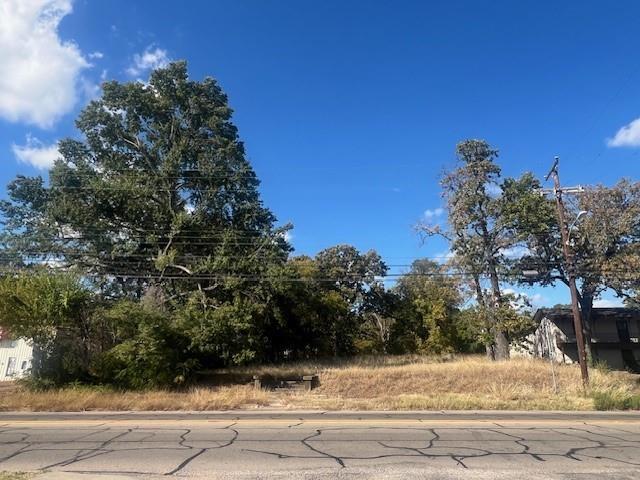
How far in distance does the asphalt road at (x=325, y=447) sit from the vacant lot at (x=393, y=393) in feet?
15.5

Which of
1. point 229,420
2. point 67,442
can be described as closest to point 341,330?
point 229,420

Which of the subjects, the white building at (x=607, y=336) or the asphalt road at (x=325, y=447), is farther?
the white building at (x=607, y=336)

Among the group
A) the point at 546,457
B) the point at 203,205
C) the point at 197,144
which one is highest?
the point at 197,144

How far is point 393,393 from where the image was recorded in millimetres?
25812

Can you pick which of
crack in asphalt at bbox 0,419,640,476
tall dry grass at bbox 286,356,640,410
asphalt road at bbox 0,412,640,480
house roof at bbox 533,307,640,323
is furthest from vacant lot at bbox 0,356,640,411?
house roof at bbox 533,307,640,323

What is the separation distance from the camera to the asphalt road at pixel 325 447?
305 inches

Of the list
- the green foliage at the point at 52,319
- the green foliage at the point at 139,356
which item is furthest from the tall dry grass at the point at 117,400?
the green foliage at the point at 52,319

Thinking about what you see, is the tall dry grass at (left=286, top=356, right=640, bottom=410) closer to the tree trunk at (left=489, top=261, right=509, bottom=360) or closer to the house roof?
the tree trunk at (left=489, top=261, right=509, bottom=360)

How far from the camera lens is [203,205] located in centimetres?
3750

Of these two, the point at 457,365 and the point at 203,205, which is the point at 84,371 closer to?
the point at 203,205

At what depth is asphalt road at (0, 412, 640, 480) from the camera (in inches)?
305

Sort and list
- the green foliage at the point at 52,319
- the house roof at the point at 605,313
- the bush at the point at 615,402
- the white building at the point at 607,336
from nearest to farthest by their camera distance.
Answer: the bush at the point at 615,402
the green foliage at the point at 52,319
the white building at the point at 607,336
the house roof at the point at 605,313

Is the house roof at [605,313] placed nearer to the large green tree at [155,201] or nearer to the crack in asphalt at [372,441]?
the large green tree at [155,201]

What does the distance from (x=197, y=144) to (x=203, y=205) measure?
5.09 metres
